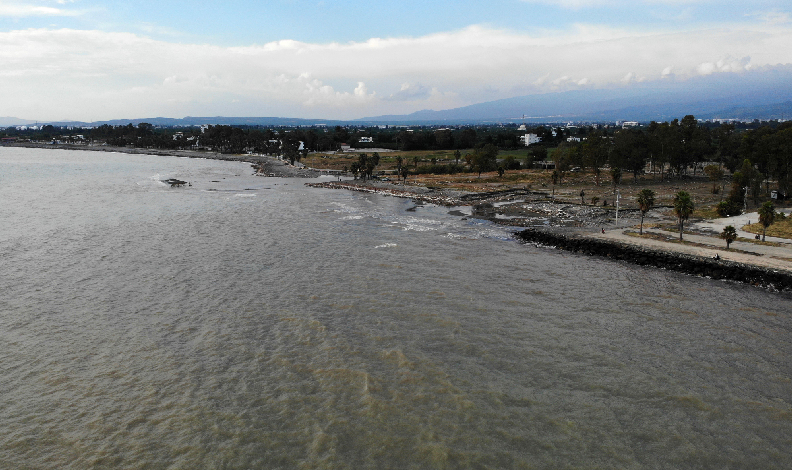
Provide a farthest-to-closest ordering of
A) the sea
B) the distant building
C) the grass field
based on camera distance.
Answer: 1. the distant building
2. the grass field
3. the sea

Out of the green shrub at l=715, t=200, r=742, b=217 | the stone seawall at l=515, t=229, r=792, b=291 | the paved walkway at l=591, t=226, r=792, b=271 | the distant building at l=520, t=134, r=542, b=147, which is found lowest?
the stone seawall at l=515, t=229, r=792, b=291

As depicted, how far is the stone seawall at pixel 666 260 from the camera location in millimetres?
35378

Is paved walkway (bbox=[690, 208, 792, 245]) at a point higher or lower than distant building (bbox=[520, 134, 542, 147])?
lower

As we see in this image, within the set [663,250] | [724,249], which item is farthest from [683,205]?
[724,249]

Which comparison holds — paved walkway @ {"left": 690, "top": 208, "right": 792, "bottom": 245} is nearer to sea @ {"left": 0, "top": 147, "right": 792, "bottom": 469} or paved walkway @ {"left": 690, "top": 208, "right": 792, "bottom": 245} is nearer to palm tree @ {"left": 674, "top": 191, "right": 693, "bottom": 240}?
palm tree @ {"left": 674, "top": 191, "right": 693, "bottom": 240}

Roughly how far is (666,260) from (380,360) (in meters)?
28.4

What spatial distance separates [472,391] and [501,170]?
8244 cm

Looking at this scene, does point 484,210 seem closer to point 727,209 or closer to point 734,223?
point 727,209

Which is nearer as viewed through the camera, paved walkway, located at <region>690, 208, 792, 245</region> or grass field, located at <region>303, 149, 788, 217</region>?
paved walkway, located at <region>690, 208, 792, 245</region>

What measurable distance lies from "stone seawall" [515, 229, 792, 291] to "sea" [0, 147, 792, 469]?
4.93 feet

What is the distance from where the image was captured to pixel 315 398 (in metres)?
21.7

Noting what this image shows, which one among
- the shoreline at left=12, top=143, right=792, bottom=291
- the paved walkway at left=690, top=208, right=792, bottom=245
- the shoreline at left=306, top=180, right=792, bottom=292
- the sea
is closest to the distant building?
the shoreline at left=12, top=143, right=792, bottom=291

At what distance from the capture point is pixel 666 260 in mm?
40844

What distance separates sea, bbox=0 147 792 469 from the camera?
1869cm
